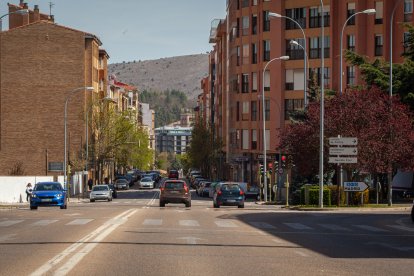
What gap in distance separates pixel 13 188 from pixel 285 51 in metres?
32.0

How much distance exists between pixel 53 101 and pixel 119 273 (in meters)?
87.6

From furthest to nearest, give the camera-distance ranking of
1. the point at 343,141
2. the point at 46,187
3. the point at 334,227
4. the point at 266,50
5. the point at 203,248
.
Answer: the point at 266,50 → the point at 46,187 → the point at 343,141 → the point at 334,227 → the point at 203,248

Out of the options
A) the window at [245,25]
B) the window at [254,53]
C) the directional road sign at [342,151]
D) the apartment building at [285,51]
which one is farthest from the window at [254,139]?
the directional road sign at [342,151]

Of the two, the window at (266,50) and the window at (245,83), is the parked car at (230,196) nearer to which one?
the window at (266,50)

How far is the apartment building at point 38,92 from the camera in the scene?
9906 cm

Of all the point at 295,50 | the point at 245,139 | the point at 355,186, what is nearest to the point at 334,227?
the point at 355,186

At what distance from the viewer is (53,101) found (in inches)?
3939

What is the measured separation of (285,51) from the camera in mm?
87250

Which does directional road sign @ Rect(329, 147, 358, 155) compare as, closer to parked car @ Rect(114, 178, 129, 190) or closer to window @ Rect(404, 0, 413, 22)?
window @ Rect(404, 0, 413, 22)

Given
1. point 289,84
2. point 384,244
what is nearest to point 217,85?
point 289,84

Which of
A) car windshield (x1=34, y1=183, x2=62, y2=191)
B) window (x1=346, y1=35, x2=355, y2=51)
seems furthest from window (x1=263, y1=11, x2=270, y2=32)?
car windshield (x1=34, y1=183, x2=62, y2=191)

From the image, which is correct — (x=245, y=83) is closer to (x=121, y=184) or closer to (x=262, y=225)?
(x=121, y=184)

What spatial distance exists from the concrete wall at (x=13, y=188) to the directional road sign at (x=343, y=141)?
29960mm

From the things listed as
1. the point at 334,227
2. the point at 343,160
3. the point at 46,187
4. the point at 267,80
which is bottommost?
the point at 334,227
